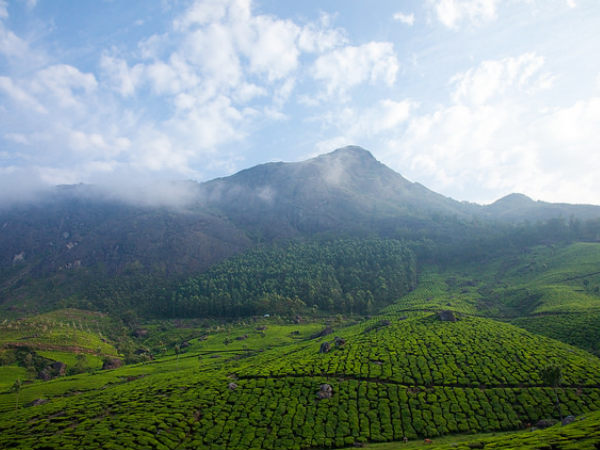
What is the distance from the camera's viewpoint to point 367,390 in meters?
66.2

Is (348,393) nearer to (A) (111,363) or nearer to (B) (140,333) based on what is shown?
(A) (111,363)

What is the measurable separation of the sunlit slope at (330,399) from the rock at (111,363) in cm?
2530

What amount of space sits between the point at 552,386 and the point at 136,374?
345 feet

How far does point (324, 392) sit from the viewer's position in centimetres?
6650

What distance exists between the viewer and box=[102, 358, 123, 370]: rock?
378 ft

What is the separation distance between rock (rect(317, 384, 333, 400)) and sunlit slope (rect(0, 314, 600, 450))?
39.5 inches

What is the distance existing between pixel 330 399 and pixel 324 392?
A: 2132 mm

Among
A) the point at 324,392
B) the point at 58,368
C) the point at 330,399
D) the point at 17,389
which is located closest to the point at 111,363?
the point at 58,368

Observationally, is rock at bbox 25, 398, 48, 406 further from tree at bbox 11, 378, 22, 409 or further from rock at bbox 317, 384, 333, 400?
rock at bbox 317, 384, 333, 400

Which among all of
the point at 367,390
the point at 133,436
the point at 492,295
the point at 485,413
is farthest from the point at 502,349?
the point at 492,295

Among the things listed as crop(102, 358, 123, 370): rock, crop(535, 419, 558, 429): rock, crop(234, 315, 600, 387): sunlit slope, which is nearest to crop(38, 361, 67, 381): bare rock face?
crop(102, 358, 123, 370): rock

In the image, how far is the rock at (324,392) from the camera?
216 ft

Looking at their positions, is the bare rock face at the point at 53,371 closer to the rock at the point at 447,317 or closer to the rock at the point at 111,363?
the rock at the point at 111,363

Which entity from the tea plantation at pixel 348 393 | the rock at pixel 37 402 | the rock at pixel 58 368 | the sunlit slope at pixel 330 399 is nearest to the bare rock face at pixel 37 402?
the rock at pixel 37 402
